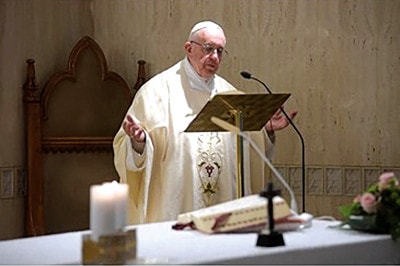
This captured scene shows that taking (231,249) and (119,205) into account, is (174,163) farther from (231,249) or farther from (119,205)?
(119,205)

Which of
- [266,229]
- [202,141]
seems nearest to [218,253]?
[266,229]

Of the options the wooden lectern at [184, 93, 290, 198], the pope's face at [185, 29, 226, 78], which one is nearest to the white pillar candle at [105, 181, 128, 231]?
the wooden lectern at [184, 93, 290, 198]

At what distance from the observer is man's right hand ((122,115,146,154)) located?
12.0 feet

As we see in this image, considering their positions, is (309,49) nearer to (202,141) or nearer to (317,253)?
(202,141)

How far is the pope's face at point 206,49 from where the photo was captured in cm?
423

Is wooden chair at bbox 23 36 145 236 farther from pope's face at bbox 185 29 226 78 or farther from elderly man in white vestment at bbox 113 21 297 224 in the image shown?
pope's face at bbox 185 29 226 78

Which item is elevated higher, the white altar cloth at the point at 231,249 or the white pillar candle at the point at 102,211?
the white pillar candle at the point at 102,211

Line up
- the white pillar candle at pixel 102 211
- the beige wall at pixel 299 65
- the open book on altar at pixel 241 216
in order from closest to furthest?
the white pillar candle at pixel 102 211 < the open book on altar at pixel 241 216 < the beige wall at pixel 299 65

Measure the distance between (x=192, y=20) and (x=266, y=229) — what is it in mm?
3082

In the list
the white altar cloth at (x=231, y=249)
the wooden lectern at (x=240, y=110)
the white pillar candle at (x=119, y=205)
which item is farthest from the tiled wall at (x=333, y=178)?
the white pillar candle at (x=119, y=205)

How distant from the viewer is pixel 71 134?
5.06m

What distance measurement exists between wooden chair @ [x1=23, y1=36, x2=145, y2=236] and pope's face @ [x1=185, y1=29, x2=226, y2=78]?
96 centimetres

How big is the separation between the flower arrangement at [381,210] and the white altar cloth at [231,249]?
0.03 m

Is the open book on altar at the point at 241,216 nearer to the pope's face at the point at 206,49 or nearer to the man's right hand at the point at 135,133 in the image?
the man's right hand at the point at 135,133
